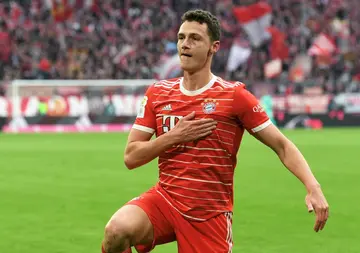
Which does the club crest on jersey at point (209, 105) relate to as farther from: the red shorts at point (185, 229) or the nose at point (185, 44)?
the red shorts at point (185, 229)

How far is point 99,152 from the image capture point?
17.2 m

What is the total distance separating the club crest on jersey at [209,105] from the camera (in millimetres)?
4555

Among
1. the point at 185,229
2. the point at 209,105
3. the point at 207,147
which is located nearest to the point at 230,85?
the point at 209,105

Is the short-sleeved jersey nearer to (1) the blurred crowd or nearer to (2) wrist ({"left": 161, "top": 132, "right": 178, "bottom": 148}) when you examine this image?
(2) wrist ({"left": 161, "top": 132, "right": 178, "bottom": 148})

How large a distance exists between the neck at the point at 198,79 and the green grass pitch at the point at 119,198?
7.93 feet

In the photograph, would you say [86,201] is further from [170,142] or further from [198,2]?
[198,2]

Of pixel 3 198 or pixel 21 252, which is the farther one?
pixel 3 198

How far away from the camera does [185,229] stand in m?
4.57

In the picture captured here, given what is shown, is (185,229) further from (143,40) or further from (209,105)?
(143,40)

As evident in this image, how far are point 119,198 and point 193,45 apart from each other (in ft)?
18.2

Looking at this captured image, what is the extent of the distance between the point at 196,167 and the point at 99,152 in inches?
502

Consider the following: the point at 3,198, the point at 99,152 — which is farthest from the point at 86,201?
the point at 99,152

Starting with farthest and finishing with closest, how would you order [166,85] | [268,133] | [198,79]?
[166,85], [198,79], [268,133]

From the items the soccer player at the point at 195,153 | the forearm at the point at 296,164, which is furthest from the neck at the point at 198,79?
the forearm at the point at 296,164
